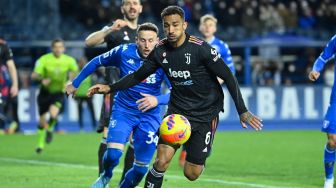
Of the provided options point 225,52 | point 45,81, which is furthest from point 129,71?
point 45,81

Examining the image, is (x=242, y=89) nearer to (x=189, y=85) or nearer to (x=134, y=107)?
(x=134, y=107)

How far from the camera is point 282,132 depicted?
26094 millimetres

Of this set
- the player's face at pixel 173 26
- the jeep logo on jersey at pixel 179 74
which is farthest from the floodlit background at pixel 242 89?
the player's face at pixel 173 26

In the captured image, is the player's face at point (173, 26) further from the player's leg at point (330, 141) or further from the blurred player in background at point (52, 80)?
the blurred player in background at point (52, 80)

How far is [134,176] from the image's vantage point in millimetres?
9398

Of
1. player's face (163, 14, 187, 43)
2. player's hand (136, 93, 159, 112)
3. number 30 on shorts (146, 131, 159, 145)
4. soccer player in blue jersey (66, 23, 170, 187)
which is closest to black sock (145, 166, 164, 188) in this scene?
soccer player in blue jersey (66, 23, 170, 187)

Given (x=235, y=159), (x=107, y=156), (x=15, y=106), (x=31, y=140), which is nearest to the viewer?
(x=107, y=156)

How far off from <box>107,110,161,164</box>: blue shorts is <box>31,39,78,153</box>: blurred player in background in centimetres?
934

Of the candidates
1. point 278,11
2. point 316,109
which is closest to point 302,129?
point 316,109

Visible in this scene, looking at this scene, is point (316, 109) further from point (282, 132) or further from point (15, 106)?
point (15, 106)

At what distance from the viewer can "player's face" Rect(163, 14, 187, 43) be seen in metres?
8.59

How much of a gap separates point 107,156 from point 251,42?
67.0 feet

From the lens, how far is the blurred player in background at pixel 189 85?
870 centimetres

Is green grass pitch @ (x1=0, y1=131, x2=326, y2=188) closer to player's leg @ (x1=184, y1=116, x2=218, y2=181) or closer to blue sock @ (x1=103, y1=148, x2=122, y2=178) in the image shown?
blue sock @ (x1=103, y1=148, x2=122, y2=178)
